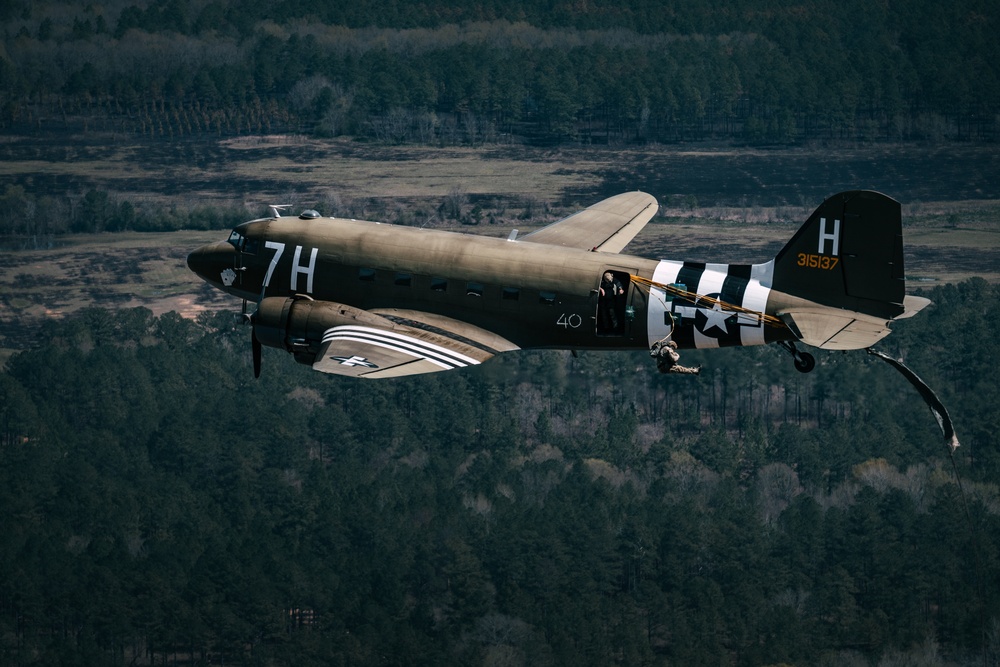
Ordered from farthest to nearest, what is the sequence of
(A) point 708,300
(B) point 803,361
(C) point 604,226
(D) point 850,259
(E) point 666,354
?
(C) point 604,226, (A) point 708,300, (D) point 850,259, (E) point 666,354, (B) point 803,361

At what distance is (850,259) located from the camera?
8800cm

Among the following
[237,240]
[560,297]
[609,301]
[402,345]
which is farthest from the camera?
[237,240]

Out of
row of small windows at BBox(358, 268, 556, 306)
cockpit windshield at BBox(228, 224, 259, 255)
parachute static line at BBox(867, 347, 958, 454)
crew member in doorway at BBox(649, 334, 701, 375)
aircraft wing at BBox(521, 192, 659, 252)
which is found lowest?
parachute static line at BBox(867, 347, 958, 454)

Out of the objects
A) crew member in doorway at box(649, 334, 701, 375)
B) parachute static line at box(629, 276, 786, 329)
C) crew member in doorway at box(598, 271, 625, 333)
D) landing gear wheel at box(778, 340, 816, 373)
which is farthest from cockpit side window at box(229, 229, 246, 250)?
landing gear wheel at box(778, 340, 816, 373)

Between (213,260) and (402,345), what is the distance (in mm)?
15650

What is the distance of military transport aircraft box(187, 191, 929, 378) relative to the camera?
87.4 metres

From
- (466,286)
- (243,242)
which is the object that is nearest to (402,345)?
(466,286)

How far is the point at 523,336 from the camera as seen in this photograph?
297 feet

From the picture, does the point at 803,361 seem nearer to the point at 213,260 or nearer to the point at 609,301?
the point at 609,301

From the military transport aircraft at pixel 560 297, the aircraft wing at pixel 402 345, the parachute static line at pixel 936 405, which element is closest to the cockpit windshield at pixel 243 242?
the military transport aircraft at pixel 560 297

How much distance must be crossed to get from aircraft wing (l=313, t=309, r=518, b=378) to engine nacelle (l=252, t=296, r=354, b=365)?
691 mm

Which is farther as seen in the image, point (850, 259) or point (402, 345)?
point (402, 345)

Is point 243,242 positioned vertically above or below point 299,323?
above

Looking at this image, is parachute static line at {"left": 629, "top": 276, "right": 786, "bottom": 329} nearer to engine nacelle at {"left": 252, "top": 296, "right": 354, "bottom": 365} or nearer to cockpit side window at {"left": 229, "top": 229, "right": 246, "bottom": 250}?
engine nacelle at {"left": 252, "top": 296, "right": 354, "bottom": 365}
